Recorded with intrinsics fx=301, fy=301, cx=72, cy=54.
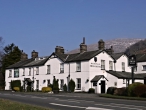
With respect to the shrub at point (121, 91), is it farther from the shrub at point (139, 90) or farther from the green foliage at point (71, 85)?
the green foliage at point (71, 85)

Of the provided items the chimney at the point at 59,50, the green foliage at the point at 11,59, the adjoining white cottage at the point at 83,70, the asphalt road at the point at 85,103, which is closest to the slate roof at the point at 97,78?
the adjoining white cottage at the point at 83,70

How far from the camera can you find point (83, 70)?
52281 mm

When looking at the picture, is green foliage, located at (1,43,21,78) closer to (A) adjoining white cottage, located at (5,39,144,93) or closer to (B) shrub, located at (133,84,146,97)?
(A) adjoining white cottage, located at (5,39,144,93)

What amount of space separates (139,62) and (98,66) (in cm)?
1126

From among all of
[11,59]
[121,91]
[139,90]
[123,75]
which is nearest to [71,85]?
[123,75]

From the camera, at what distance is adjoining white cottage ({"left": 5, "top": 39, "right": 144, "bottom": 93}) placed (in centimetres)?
5131

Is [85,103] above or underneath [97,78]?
underneath

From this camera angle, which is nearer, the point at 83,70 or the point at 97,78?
the point at 97,78

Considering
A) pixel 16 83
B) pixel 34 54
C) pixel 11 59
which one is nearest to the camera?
pixel 16 83

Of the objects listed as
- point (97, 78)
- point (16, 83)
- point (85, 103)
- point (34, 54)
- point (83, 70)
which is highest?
point (34, 54)

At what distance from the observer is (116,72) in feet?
178

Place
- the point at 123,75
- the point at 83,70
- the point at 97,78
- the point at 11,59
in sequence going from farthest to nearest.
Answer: the point at 11,59 → the point at 123,75 → the point at 83,70 → the point at 97,78

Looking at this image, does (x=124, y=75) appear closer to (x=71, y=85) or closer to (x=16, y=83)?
(x=71, y=85)

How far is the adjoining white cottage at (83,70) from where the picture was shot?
168 ft
